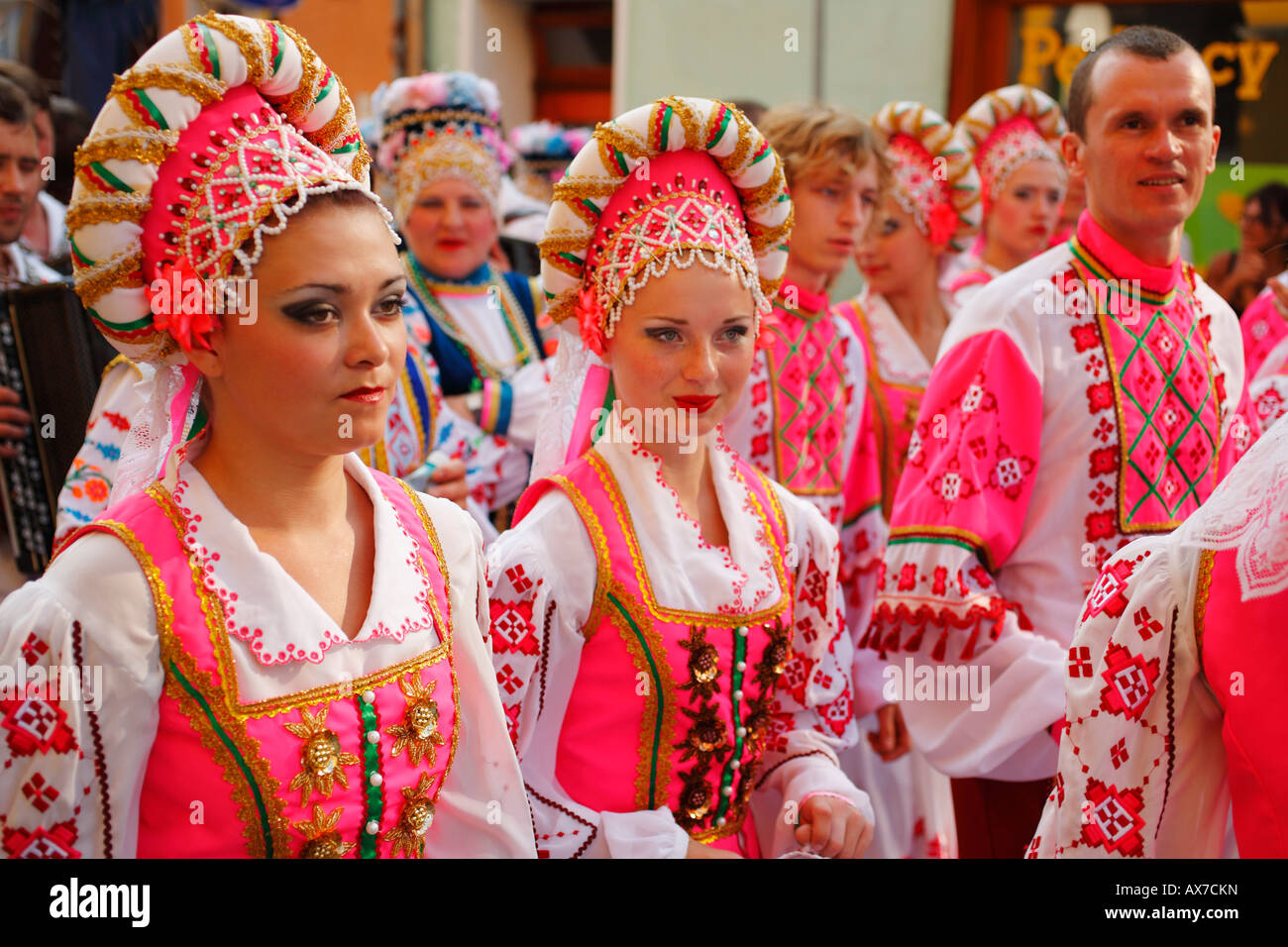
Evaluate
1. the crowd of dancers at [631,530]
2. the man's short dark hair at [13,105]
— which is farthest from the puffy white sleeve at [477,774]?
the man's short dark hair at [13,105]

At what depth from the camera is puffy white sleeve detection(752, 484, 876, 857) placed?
225 cm

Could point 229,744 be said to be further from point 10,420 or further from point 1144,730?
point 10,420

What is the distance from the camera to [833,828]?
2.06 metres

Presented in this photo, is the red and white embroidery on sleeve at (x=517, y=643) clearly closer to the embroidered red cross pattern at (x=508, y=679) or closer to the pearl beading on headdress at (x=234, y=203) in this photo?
the embroidered red cross pattern at (x=508, y=679)

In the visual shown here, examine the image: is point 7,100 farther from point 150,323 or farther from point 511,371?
point 150,323

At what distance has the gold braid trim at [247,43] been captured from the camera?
1.58m

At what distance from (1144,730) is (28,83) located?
3.22m

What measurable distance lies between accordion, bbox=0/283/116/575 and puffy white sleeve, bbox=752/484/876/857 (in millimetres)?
1813

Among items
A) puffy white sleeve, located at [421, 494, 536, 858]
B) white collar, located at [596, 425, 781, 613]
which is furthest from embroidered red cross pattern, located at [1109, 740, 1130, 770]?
puffy white sleeve, located at [421, 494, 536, 858]

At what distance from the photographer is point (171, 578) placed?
5.03ft
